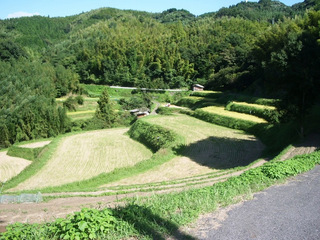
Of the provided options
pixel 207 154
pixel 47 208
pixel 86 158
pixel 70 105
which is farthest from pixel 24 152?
pixel 47 208

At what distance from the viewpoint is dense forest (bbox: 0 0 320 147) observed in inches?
590

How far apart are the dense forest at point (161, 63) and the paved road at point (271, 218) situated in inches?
350

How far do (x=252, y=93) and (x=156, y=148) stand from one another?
17477 mm

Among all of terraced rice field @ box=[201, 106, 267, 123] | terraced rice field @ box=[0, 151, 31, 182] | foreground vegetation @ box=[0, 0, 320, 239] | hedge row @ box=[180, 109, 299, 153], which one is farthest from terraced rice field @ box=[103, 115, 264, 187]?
terraced rice field @ box=[0, 151, 31, 182]

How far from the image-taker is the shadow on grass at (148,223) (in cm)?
521

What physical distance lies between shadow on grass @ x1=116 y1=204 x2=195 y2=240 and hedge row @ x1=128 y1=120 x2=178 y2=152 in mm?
14311

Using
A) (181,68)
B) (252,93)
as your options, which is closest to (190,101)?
(252,93)

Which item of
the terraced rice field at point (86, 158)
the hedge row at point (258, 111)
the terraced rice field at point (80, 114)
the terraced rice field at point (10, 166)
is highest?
the hedge row at point (258, 111)

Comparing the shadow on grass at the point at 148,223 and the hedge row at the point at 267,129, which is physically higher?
the shadow on grass at the point at 148,223

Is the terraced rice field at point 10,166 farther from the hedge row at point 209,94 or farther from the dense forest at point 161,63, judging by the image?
the hedge row at point 209,94

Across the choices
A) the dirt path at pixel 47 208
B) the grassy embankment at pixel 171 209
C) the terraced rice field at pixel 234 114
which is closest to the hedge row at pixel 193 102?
the terraced rice field at pixel 234 114

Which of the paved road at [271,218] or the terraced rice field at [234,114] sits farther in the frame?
the terraced rice field at [234,114]

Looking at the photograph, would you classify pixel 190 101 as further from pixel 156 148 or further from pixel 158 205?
pixel 158 205

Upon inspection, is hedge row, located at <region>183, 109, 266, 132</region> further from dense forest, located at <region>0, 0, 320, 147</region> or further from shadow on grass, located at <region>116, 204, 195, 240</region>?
shadow on grass, located at <region>116, 204, 195, 240</region>
